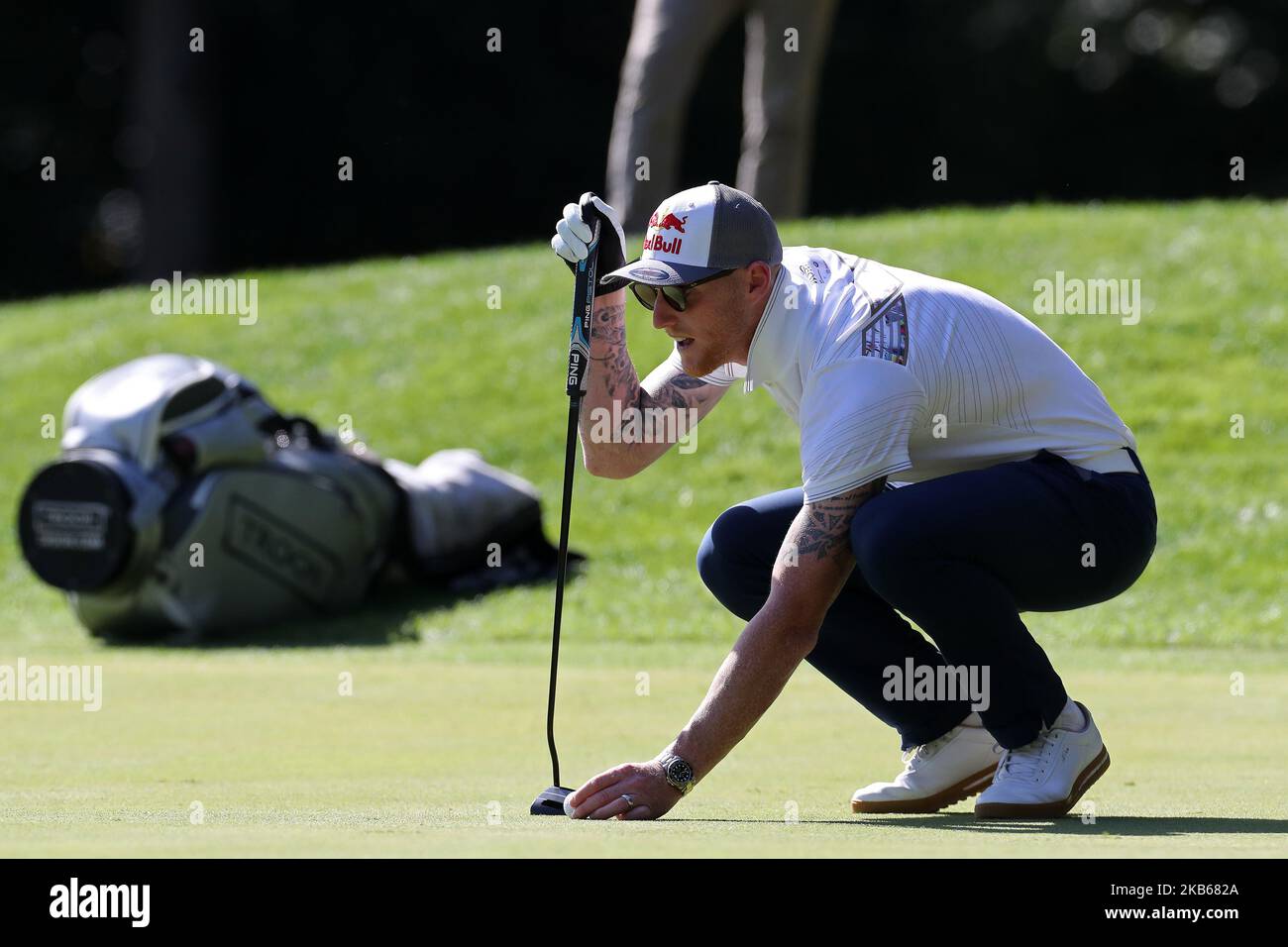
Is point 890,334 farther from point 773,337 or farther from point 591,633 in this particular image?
point 591,633

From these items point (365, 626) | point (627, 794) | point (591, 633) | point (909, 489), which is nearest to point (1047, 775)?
point (909, 489)

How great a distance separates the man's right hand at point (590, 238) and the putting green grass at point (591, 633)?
1335mm

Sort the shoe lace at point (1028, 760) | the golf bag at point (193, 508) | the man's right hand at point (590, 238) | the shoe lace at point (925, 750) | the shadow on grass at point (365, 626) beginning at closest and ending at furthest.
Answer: the shoe lace at point (1028, 760) < the man's right hand at point (590, 238) < the shoe lace at point (925, 750) < the golf bag at point (193, 508) < the shadow on grass at point (365, 626)

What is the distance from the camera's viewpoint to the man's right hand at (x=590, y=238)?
4672 millimetres

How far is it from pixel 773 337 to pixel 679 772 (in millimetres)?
1000

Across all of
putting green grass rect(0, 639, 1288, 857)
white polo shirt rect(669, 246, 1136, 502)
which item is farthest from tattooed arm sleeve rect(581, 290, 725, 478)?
putting green grass rect(0, 639, 1288, 857)

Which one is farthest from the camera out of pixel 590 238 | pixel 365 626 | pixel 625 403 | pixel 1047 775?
pixel 365 626

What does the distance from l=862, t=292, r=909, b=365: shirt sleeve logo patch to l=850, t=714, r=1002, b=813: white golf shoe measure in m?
1.12

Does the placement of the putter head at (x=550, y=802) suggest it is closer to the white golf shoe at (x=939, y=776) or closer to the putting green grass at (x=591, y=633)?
the putting green grass at (x=591, y=633)

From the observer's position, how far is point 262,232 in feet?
102

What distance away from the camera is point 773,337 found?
14.3ft

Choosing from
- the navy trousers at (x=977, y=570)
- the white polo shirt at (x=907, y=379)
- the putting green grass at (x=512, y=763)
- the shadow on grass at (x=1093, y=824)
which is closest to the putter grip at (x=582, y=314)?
the white polo shirt at (x=907, y=379)

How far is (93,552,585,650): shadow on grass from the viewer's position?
32.6 ft
